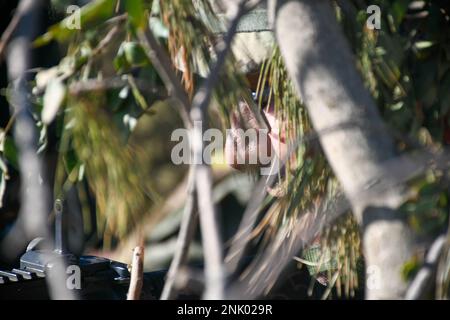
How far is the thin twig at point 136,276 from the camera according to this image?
1136mm

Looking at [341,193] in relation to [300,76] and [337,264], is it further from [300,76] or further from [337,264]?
[300,76]

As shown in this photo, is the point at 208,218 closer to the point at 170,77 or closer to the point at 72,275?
the point at 170,77

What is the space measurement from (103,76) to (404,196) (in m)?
0.50

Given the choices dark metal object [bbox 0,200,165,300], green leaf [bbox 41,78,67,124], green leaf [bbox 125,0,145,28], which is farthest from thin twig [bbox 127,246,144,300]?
green leaf [bbox 125,0,145,28]

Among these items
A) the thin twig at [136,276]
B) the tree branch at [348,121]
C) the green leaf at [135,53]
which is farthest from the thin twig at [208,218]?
the thin twig at [136,276]

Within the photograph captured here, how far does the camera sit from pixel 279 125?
133 centimetres

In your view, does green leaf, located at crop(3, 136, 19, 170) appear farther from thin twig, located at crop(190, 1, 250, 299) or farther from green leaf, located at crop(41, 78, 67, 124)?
thin twig, located at crop(190, 1, 250, 299)

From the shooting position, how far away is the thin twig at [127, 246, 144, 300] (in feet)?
3.73

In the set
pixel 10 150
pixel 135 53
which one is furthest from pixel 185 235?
pixel 10 150

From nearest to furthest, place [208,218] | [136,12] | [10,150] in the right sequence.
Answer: [208,218]
[136,12]
[10,150]

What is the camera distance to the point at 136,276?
1.17 m

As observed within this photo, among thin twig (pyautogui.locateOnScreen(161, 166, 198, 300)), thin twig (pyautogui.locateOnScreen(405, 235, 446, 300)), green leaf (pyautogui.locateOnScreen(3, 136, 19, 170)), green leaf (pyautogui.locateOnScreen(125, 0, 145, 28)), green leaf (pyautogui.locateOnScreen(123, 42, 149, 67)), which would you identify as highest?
green leaf (pyautogui.locateOnScreen(123, 42, 149, 67))

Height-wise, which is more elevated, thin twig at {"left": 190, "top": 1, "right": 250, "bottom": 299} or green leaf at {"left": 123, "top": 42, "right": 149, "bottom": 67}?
green leaf at {"left": 123, "top": 42, "right": 149, "bottom": 67}
